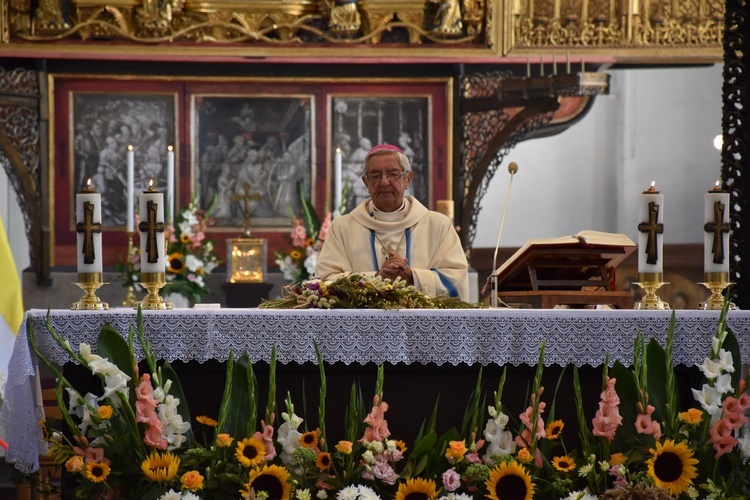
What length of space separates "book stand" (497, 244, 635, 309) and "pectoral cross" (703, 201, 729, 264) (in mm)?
334

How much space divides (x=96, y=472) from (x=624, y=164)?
10119 millimetres

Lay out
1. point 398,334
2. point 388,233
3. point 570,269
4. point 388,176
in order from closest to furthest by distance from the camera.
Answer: point 398,334 < point 570,269 < point 388,176 < point 388,233

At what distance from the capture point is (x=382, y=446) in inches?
166

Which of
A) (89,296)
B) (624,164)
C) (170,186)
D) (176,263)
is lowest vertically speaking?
(176,263)

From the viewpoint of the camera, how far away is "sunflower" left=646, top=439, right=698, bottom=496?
13.6ft

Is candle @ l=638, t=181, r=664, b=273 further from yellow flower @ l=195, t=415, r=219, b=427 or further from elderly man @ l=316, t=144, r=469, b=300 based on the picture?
yellow flower @ l=195, t=415, r=219, b=427

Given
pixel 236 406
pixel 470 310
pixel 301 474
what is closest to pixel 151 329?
pixel 236 406

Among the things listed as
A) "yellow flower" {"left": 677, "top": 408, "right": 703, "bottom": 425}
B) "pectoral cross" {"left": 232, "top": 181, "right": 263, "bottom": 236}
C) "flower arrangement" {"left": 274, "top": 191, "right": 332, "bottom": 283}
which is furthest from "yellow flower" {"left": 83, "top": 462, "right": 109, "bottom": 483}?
"pectoral cross" {"left": 232, "top": 181, "right": 263, "bottom": 236}

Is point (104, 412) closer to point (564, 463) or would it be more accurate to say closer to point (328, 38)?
point (564, 463)

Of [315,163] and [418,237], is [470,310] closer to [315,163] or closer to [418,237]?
[418,237]

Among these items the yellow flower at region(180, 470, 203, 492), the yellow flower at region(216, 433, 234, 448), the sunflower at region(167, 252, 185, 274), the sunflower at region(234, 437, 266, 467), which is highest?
the sunflower at region(167, 252, 185, 274)

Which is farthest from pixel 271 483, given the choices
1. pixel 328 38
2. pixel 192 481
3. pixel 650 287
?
pixel 328 38

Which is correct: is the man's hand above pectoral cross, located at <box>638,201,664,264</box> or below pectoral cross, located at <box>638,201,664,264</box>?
below

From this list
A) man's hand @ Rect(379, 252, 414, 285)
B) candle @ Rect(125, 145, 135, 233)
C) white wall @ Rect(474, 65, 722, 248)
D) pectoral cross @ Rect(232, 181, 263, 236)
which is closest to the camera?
man's hand @ Rect(379, 252, 414, 285)
